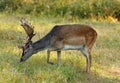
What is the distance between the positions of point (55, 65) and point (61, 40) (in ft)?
1.80

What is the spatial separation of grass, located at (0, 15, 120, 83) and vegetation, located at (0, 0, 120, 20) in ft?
8.97

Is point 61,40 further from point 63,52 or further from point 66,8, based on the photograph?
point 66,8

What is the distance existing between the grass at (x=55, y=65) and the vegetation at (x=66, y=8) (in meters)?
2.74

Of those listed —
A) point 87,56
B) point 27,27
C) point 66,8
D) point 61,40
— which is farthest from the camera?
point 66,8

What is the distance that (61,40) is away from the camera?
8820mm

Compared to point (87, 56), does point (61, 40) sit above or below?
above

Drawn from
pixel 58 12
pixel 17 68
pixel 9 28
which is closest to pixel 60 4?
A: pixel 58 12

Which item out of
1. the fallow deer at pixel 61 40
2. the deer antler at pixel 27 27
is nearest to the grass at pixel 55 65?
the fallow deer at pixel 61 40

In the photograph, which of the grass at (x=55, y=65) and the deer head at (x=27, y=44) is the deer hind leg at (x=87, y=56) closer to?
the grass at (x=55, y=65)

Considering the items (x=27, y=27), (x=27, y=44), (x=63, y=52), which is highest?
(x=27, y=27)

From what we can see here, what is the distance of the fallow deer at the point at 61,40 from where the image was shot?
8750 mm

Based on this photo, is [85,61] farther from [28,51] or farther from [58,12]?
[58,12]

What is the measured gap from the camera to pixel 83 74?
8.98 meters

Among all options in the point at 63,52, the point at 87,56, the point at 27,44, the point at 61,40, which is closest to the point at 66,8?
the point at 63,52
